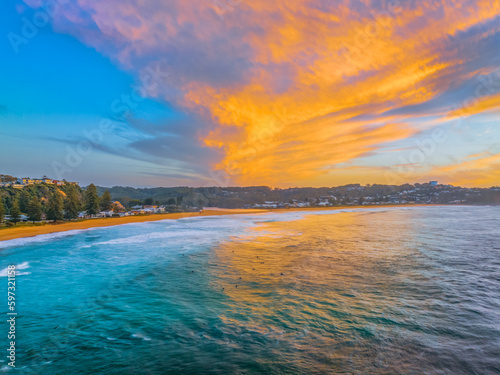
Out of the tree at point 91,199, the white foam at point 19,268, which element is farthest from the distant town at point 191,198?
the white foam at point 19,268

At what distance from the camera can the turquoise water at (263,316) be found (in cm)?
594

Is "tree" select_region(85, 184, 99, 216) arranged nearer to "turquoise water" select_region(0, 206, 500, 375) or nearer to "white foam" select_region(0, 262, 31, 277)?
"turquoise water" select_region(0, 206, 500, 375)

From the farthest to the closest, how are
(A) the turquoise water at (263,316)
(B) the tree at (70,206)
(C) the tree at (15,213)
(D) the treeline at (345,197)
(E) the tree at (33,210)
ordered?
(D) the treeline at (345,197), (B) the tree at (70,206), (E) the tree at (33,210), (C) the tree at (15,213), (A) the turquoise water at (263,316)

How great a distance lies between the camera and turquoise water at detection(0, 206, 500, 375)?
594 centimetres

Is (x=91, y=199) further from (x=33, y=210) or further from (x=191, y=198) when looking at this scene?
(x=191, y=198)

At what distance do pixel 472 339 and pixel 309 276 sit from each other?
6.48 meters

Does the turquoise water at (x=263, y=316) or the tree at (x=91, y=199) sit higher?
the tree at (x=91, y=199)

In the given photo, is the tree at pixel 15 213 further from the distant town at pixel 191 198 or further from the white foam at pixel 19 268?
the white foam at pixel 19 268

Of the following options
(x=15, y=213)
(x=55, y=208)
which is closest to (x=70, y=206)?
(x=55, y=208)

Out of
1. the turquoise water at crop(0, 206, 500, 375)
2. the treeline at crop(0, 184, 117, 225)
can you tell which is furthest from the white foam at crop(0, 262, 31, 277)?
the treeline at crop(0, 184, 117, 225)

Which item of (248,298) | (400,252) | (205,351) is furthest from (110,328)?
(400,252)

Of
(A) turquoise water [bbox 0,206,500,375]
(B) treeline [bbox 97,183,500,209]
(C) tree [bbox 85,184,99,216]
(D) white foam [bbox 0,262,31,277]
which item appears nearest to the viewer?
(A) turquoise water [bbox 0,206,500,375]

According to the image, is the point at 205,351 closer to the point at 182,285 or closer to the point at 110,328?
the point at 110,328

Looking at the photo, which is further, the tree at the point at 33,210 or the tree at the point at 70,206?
the tree at the point at 70,206
